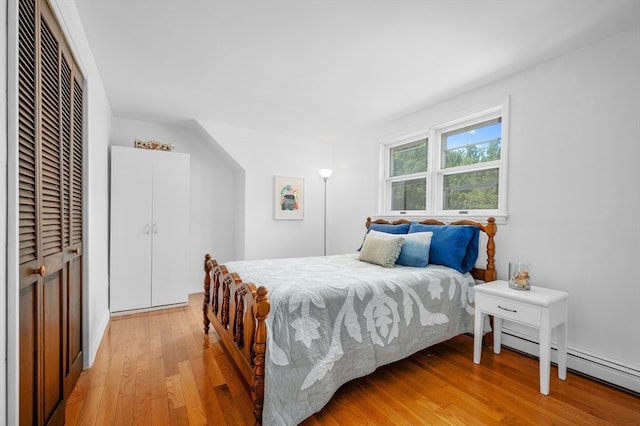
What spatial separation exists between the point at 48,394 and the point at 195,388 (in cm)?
79

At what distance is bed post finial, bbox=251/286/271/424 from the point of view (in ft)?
5.14

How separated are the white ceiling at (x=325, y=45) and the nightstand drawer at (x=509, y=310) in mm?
1887

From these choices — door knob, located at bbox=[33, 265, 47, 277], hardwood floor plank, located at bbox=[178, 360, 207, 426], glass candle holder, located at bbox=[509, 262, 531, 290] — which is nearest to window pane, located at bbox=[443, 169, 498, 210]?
glass candle holder, located at bbox=[509, 262, 531, 290]

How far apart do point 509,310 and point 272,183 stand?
3.28m

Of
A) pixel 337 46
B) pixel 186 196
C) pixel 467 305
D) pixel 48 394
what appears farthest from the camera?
pixel 186 196

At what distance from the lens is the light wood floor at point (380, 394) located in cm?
169

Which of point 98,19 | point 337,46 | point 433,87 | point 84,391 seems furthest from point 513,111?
point 84,391

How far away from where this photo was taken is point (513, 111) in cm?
262

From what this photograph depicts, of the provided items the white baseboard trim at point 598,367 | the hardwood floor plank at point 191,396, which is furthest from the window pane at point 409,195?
the hardwood floor plank at point 191,396

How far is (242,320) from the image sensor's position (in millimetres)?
1956

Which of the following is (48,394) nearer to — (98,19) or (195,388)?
(195,388)

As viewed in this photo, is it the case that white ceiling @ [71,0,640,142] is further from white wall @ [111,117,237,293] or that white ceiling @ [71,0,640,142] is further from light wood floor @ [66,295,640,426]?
light wood floor @ [66,295,640,426]

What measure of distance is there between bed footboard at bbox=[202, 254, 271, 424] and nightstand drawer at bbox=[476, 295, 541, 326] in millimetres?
1746

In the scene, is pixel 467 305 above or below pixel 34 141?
below
